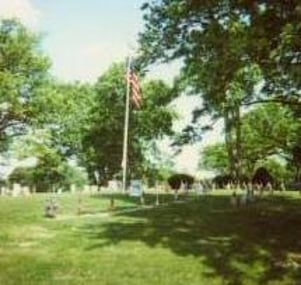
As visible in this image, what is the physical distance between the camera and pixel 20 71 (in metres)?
74.0

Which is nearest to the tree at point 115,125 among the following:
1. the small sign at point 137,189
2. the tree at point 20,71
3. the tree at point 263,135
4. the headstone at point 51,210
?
the tree at point 263,135

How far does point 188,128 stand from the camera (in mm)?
32688

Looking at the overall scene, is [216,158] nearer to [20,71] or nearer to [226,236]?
[20,71]

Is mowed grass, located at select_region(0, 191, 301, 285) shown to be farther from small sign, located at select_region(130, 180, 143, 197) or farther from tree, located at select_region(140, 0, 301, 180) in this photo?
small sign, located at select_region(130, 180, 143, 197)

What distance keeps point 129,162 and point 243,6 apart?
239ft

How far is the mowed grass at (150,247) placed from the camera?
21.8 m

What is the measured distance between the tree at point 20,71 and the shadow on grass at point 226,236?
37.9 meters

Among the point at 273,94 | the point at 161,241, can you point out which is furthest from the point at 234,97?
the point at 161,241

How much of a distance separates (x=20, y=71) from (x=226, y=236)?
49733mm

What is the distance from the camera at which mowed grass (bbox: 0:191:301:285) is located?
21.8m

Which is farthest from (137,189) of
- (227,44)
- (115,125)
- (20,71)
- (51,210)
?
(115,125)

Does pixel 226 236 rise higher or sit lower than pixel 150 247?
higher

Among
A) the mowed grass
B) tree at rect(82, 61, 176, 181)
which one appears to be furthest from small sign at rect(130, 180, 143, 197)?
tree at rect(82, 61, 176, 181)

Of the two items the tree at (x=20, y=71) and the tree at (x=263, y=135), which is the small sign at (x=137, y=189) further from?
the tree at (x=263, y=135)
